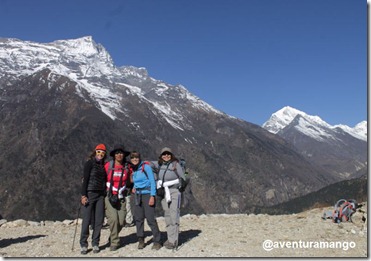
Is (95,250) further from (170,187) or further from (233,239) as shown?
(233,239)

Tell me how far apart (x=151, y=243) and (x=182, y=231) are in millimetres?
2628

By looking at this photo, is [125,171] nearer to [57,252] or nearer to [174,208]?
[174,208]

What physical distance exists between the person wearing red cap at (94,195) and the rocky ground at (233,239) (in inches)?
18.9

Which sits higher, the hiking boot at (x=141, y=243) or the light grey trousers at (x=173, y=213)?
the light grey trousers at (x=173, y=213)

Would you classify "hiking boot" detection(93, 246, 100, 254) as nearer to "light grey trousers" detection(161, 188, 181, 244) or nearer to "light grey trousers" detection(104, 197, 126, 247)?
"light grey trousers" detection(104, 197, 126, 247)

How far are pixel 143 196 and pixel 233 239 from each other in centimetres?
323

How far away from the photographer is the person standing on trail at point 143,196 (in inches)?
476

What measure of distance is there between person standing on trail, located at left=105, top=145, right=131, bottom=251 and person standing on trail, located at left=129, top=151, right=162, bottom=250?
1.03 ft

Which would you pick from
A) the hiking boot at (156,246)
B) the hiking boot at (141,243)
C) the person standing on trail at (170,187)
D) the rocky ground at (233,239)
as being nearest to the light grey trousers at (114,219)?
the rocky ground at (233,239)

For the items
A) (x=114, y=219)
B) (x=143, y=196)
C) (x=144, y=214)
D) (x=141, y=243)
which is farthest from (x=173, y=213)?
(x=114, y=219)

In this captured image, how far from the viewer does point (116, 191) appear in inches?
476

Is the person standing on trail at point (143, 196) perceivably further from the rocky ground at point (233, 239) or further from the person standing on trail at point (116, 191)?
the rocky ground at point (233, 239)

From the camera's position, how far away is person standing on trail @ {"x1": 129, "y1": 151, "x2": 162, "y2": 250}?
12.1 meters

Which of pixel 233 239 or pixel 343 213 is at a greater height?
pixel 343 213
